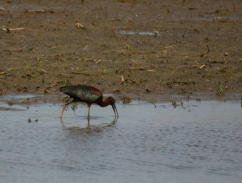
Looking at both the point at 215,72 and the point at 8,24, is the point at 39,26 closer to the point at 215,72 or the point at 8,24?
the point at 8,24

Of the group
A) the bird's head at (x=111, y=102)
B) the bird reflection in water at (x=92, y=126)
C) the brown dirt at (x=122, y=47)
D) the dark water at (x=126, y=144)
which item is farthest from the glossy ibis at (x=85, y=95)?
the brown dirt at (x=122, y=47)

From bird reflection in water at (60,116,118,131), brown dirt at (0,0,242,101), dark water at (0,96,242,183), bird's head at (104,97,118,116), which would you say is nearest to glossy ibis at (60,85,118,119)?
bird's head at (104,97,118,116)

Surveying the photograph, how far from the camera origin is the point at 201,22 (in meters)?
20.3

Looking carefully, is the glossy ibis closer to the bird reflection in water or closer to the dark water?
the dark water

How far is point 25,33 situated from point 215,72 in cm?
459

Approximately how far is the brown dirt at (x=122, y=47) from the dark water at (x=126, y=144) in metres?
1.23

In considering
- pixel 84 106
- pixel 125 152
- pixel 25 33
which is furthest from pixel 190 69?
pixel 125 152

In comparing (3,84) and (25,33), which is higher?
(25,33)

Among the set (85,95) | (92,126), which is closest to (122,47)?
(85,95)

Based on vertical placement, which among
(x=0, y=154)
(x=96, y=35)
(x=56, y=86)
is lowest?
(x=0, y=154)

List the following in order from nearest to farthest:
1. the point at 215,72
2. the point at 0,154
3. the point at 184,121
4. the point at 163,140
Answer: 1. the point at 0,154
2. the point at 163,140
3. the point at 184,121
4. the point at 215,72

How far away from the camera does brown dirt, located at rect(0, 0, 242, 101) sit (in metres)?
14.7

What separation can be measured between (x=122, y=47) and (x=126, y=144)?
250 inches

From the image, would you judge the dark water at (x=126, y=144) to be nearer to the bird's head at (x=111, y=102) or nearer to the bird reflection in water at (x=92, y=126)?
the bird reflection in water at (x=92, y=126)
